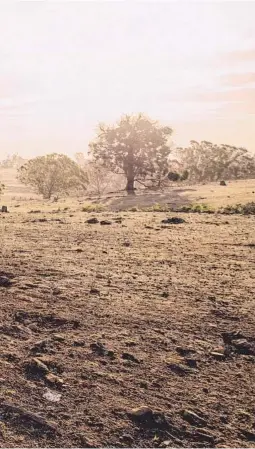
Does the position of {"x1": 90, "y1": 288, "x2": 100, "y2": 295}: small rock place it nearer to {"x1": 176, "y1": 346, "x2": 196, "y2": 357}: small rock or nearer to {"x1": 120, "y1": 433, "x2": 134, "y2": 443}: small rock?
{"x1": 176, "y1": 346, "x2": 196, "y2": 357}: small rock

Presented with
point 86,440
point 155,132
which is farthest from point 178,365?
point 155,132

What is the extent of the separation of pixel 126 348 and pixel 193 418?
69.2 inches

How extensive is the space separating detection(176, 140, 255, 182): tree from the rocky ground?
84.7 m

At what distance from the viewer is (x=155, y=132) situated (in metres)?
57.9

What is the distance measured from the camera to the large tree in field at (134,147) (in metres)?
56.9

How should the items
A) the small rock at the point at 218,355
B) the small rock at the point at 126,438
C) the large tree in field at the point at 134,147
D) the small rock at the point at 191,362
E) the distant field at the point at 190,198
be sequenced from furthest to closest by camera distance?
the large tree in field at the point at 134,147 < the distant field at the point at 190,198 < the small rock at the point at 218,355 < the small rock at the point at 191,362 < the small rock at the point at 126,438

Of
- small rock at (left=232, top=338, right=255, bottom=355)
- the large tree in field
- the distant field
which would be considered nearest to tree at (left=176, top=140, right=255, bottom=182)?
the large tree in field

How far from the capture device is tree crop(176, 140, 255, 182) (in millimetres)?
98750

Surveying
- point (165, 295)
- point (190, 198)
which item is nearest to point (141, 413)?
point (165, 295)

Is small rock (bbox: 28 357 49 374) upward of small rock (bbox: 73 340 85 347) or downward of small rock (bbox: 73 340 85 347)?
downward

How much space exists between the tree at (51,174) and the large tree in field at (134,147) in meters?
10.9

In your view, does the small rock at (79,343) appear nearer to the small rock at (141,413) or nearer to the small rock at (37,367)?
the small rock at (37,367)

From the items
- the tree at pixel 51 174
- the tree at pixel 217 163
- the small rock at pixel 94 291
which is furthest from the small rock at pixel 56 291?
the tree at pixel 217 163

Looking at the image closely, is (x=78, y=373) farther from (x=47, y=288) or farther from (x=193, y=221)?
(x=193, y=221)
